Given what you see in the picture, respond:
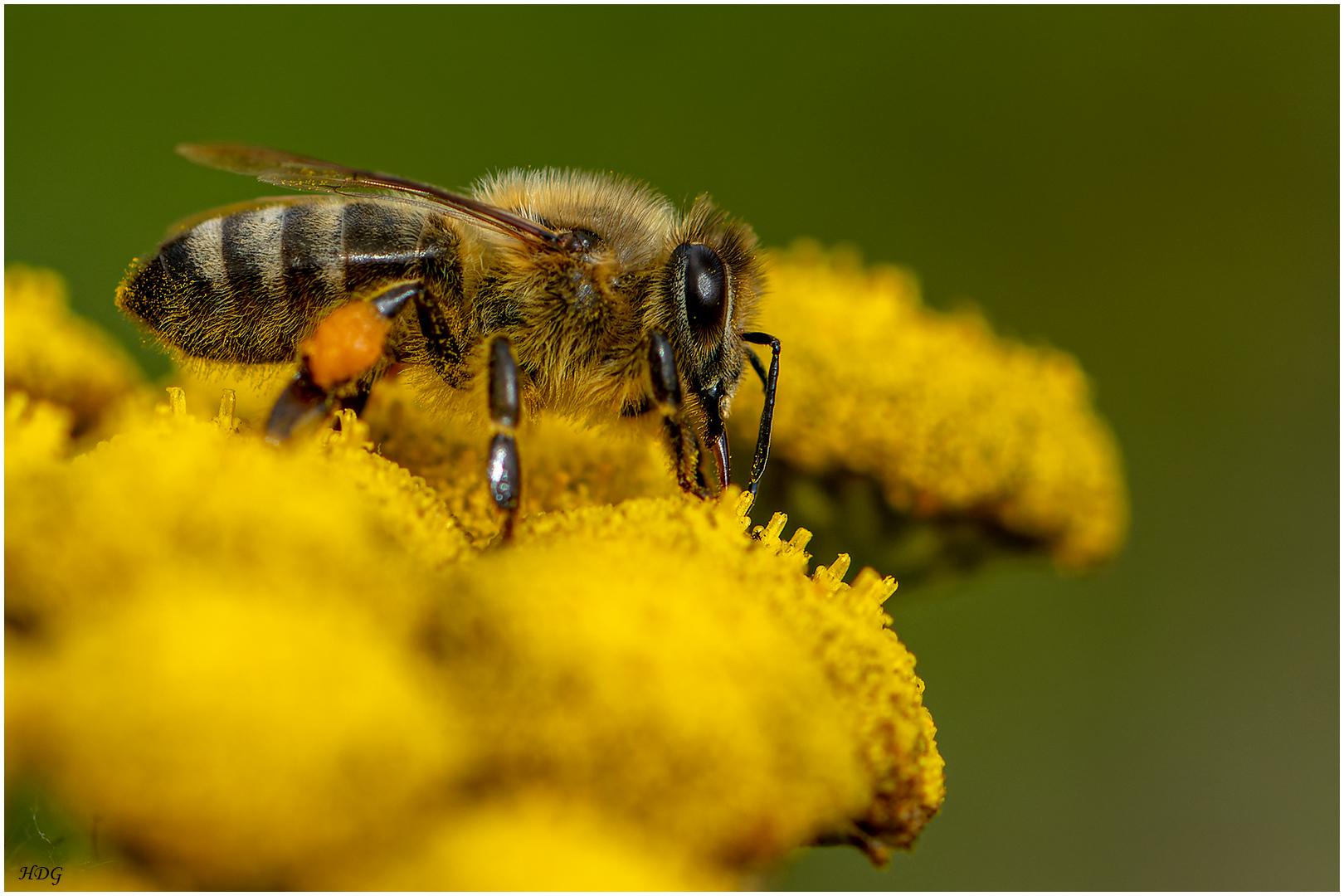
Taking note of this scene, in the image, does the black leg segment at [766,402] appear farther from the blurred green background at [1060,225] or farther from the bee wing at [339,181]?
the blurred green background at [1060,225]

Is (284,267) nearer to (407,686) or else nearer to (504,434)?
(504,434)

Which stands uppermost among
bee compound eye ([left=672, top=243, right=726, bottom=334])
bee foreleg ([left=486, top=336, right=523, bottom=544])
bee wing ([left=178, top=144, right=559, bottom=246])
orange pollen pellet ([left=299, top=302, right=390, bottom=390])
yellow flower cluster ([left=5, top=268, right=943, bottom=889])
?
bee wing ([left=178, top=144, right=559, bottom=246])

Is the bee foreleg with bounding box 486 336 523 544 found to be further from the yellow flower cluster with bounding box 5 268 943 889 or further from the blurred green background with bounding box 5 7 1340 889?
the blurred green background with bounding box 5 7 1340 889

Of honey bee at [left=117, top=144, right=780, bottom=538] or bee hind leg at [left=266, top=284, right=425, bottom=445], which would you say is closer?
bee hind leg at [left=266, top=284, right=425, bottom=445]

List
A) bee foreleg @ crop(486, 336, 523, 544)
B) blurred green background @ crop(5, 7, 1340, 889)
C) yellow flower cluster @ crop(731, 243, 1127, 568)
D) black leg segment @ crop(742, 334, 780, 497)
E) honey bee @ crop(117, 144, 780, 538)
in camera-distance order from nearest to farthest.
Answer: bee foreleg @ crop(486, 336, 523, 544) → honey bee @ crop(117, 144, 780, 538) → black leg segment @ crop(742, 334, 780, 497) → yellow flower cluster @ crop(731, 243, 1127, 568) → blurred green background @ crop(5, 7, 1340, 889)

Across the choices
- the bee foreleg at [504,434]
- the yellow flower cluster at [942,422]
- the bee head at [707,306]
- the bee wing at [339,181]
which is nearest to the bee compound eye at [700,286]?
the bee head at [707,306]

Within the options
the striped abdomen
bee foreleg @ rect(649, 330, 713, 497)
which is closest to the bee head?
bee foreleg @ rect(649, 330, 713, 497)

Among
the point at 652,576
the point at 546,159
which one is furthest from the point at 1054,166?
the point at 652,576
